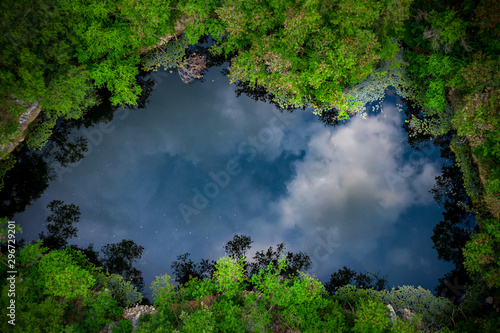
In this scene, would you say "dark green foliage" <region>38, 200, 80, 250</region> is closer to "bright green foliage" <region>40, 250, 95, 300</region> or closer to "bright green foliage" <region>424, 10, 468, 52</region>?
"bright green foliage" <region>40, 250, 95, 300</region>

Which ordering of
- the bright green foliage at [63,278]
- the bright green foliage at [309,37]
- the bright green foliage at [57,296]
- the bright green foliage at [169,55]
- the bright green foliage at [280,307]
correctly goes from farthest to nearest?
1. the bright green foliage at [169,55]
2. the bright green foliage at [63,278]
3. the bright green foliage at [309,37]
4. the bright green foliage at [280,307]
5. the bright green foliage at [57,296]

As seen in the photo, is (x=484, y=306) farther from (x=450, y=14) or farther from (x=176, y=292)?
(x=176, y=292)

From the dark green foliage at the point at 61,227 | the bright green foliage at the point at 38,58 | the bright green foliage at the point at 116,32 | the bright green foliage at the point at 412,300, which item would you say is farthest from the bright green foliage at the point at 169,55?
the bright green foliage at the point at 412,300

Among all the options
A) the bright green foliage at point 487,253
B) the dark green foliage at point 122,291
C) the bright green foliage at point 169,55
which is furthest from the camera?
the bright green foliage at point 169,55

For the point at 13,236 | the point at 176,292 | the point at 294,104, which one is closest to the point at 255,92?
the point at 294,104

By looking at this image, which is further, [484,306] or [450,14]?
[484,306]

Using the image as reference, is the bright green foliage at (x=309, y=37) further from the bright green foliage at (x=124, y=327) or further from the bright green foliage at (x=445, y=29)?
the bright green foliage at (x=124, y=327)

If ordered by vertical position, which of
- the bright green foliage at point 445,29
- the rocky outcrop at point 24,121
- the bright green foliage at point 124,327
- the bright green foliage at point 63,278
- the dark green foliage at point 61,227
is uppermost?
the bright green foliage at point 445,29

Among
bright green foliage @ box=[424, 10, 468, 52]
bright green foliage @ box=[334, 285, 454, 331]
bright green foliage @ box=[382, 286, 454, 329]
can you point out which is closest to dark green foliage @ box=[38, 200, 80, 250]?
bright green foliage @ box=[334, 285, 454, 331]

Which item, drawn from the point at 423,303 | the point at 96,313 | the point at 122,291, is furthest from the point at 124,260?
the point at 423,303
